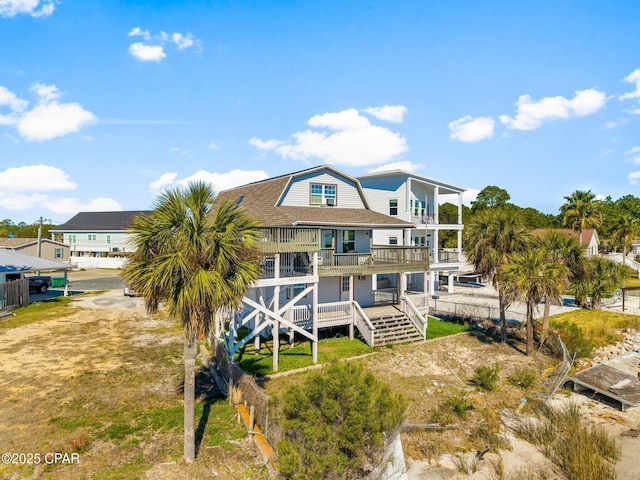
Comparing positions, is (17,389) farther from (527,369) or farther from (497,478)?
(527,369)

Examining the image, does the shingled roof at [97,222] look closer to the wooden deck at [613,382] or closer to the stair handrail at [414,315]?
the stair handrail at [414,315]

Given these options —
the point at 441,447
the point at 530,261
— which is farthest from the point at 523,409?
the point at 530,261

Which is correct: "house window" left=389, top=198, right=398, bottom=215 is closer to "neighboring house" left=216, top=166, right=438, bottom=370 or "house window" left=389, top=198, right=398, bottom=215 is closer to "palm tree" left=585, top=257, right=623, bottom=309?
"neighboring house" left=216, top=166, right=438, bottom=370

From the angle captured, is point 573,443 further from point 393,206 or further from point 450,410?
point 393,206

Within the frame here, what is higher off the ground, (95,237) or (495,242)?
(95,237)

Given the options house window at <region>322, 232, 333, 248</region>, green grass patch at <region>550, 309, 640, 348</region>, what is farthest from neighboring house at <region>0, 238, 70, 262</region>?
green grass patch at <region>550, 309, 640, 348</region>

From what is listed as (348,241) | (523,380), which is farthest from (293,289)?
(523,380)
